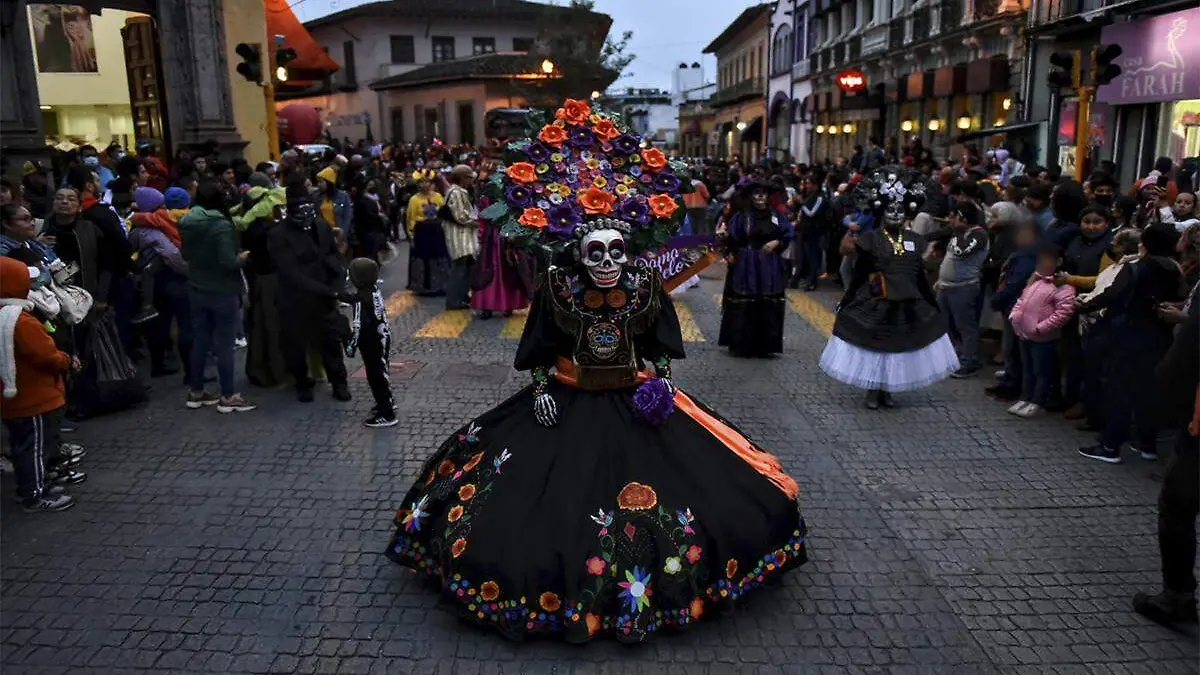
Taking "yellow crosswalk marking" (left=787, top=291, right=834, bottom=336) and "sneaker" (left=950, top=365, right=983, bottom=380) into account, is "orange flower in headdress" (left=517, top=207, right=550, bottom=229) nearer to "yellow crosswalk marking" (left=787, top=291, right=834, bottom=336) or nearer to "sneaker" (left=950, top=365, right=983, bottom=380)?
"sneaker" (left=950, top=365, right=983, bottom=380)

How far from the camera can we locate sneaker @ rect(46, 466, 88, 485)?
245 inches

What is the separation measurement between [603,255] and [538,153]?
80 centimetres

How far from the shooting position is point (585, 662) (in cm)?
410

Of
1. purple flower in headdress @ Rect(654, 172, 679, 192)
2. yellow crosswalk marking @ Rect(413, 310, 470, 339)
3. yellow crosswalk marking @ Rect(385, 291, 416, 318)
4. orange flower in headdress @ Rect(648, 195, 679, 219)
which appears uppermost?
purple flower in headdress @ Rect(654, 172, 679, 192)

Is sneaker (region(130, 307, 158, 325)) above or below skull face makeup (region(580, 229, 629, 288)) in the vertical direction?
below

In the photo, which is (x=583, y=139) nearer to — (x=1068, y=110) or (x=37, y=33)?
(x=1068, y=110)

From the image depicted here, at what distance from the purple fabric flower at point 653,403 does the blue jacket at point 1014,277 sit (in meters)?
4.95

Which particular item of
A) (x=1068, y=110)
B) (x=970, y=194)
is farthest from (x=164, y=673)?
(x=1068, y=110)

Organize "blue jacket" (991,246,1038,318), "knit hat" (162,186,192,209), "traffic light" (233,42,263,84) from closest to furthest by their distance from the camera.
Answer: "blue jacket" (991,246,1038,318) < "knit hat" (162,186,192,209) < "traffic light" (233,42,263,84)

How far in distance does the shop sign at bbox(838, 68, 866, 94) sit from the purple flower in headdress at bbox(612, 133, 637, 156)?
27081 millimetres

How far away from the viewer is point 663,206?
4871 mm

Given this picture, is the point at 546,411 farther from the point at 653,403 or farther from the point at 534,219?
the point at 534,219

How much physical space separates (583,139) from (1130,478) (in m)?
4.62

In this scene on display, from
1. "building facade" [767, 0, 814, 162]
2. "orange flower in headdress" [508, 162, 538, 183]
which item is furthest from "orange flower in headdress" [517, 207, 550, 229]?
"building facade" [767, 0, 814, 162]
